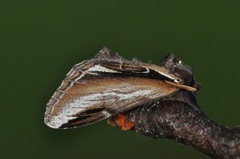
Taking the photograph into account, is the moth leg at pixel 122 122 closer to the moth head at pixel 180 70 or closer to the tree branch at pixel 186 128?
the tree branch at pixel 186 128

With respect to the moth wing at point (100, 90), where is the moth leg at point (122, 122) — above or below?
below

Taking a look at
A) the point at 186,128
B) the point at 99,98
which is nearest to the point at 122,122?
the point at 99,98

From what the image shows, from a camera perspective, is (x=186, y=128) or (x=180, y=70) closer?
(x=186, y=128)

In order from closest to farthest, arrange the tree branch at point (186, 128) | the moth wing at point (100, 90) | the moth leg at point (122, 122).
Result: the tree branch at point (186, 128), the moth wing at point (100, 90), the moth leg at point (122, 122)

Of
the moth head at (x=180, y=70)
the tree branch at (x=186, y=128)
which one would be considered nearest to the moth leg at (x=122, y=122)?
the tree branch at (x=186, y=128)

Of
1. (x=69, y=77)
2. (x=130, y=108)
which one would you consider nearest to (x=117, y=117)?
(x=130, y=108)

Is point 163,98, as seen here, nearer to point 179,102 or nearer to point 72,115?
point 179,102

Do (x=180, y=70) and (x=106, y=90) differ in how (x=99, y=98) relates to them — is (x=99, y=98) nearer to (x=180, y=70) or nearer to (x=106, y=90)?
(x=106, y=90)
